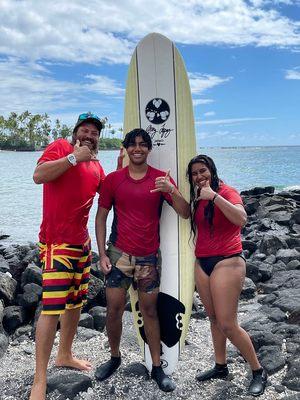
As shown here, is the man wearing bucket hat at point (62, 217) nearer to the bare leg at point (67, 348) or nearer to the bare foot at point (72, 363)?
the bare leg at point (67, 348)

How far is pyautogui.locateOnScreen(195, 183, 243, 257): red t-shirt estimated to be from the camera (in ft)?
12.3

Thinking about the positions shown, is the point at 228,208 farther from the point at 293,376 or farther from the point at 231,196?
the point at 293,376

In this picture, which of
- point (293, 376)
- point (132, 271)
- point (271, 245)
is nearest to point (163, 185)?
point (132, 271)

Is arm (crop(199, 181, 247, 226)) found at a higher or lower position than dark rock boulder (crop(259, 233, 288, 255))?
higher

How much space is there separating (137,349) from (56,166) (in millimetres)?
2362

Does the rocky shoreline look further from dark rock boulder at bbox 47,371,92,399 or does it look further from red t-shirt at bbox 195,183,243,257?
red t-shirt at bbox 195,183,243,257

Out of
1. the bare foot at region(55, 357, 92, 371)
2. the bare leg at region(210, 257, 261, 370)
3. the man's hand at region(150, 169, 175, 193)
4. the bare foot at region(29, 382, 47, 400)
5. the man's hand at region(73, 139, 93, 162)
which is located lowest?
the bare foot at region(55, 357, 92, 371)

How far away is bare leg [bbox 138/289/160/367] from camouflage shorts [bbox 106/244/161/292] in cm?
7

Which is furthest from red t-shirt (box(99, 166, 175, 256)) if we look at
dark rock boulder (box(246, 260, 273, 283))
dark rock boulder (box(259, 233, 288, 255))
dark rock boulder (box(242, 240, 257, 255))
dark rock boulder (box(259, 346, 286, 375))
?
dark rock boulder (box(242, 240, 257, 255))

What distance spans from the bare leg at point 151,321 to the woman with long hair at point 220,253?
449 mm

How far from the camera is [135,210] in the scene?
154 inches

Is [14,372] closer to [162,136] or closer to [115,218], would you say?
[115,218]

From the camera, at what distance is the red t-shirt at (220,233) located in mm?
3738

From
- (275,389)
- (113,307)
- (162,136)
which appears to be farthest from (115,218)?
(275,389)
